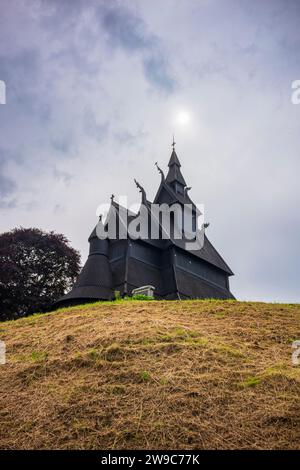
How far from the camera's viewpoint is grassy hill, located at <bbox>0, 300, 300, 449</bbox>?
6.25 meters

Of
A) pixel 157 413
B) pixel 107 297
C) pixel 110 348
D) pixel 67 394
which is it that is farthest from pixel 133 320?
pixel 107 297

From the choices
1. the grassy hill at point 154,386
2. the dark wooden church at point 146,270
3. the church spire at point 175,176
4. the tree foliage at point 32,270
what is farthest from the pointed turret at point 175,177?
the grassy hill at point 154,386

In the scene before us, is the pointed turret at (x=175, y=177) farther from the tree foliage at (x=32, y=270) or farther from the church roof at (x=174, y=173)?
the tree foliage at (x=32, y=270)

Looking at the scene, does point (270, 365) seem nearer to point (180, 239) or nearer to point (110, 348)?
point (110, 348)

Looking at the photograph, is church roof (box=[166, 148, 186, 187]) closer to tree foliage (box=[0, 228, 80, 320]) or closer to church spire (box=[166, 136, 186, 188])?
church spire (box=[166, 136, 186, 188])

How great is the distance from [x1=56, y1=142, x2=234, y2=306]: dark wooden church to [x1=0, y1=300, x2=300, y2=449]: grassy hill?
1412cm

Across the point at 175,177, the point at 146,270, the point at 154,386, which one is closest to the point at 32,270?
the point at 146,270

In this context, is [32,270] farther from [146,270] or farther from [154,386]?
[154,386]

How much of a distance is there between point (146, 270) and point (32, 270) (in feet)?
31.0

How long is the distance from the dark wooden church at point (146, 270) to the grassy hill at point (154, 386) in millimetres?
14117

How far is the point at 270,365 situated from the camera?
852 cm

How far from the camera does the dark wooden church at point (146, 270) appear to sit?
1048 inches

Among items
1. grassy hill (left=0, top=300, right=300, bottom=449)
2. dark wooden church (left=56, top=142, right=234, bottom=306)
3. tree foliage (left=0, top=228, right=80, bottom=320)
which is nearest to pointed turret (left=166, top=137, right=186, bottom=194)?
dark wooden church (left=56, top=142, right=234, bottom=306)

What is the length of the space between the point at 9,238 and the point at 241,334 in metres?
26.3
